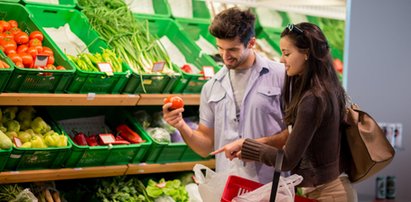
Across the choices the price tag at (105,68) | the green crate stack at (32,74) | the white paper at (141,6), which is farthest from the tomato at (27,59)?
the white paper at (141,6)

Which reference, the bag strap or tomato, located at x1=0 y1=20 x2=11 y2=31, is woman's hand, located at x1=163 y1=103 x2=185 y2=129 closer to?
the bag strap

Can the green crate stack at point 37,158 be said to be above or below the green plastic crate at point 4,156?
below

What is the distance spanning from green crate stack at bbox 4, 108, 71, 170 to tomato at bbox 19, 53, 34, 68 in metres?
0.55

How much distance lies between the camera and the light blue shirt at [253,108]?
378cm

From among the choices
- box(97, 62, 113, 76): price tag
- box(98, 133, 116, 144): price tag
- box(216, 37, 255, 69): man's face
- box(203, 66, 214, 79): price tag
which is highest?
box(216, 37, 255, 69): man's face

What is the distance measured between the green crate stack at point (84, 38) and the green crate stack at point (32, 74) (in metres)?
0.06

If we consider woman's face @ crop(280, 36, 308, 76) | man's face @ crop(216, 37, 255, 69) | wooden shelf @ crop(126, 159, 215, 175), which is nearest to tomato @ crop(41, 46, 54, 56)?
wooden shelf @ crop(126, 159, 215, 175)

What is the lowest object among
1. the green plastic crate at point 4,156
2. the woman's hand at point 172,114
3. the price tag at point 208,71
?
the green plastic crate at point 4,156

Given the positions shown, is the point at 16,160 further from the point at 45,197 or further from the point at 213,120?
the point at 213,120

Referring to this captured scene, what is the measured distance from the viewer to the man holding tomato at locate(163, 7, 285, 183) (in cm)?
373

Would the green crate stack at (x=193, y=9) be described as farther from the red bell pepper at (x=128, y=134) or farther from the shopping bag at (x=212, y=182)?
the shopping bag at (x=212, y=182)

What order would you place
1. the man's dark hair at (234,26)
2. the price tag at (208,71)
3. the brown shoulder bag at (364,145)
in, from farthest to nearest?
the price tag at (208,71) < the man's dark hair at (234,26) < the brown shoulder bag at (364,145)

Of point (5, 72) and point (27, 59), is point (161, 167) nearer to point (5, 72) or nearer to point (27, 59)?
point (27, 59)

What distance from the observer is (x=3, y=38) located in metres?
4.38
